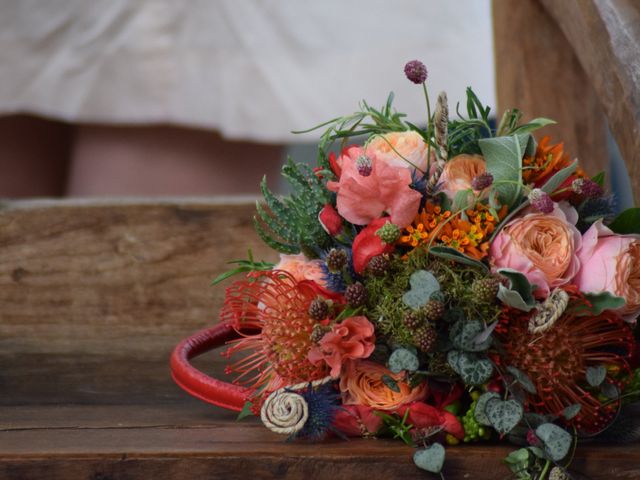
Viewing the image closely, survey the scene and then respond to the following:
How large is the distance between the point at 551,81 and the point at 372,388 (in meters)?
0.80

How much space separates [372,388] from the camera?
29.1 inches

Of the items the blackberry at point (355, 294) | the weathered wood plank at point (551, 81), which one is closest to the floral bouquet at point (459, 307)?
the blackberry at point (355, 294)

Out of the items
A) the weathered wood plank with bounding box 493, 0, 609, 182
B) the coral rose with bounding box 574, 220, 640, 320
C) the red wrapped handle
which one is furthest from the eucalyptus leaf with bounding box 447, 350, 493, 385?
the weathered wood plank with bounding box 493, 0, 609, 182

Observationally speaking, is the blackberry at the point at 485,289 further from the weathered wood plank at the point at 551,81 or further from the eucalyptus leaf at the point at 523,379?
the weathered wood plank at the point at 551,81

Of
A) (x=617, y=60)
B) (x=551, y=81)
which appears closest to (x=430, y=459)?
(x=617, y=60)

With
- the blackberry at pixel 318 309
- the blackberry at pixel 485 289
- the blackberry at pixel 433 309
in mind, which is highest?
the blackberry at pixel 485 289

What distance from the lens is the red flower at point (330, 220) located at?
2.48ft

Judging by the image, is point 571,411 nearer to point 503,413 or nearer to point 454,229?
point 503,413

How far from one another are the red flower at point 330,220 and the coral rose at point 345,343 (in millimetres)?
84

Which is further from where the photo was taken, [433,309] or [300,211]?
[300,211]

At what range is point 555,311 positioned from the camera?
2.22 ft

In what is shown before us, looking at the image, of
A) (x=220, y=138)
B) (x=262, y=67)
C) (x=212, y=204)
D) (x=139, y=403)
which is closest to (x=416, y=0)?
(x=262, y=67)

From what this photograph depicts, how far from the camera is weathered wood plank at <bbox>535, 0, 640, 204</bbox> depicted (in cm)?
88

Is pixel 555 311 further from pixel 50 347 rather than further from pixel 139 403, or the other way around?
pixel 50 347
